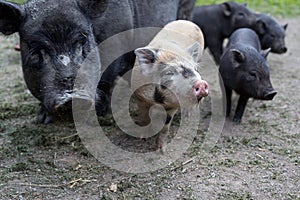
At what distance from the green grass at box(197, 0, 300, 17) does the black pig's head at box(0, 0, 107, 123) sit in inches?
227

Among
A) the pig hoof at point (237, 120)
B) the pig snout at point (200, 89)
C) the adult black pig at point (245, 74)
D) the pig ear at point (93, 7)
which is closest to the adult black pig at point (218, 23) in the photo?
the adult black pig at point (245, 74)

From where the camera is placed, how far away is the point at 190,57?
3631mm

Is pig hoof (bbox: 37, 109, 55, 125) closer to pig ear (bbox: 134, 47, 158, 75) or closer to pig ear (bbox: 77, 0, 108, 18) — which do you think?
pig ear (bbox: 77, 0, 108, 18)

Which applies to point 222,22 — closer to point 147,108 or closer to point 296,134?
point 296,134

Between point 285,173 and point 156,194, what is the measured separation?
1.00 metres

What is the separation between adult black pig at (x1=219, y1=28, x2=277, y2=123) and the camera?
171 inches

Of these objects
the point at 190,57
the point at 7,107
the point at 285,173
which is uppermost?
the point at 190,57

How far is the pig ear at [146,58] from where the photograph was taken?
3463 mm

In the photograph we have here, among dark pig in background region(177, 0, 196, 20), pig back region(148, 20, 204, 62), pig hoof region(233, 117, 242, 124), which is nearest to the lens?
pig back region(148, 20, 204, 62)

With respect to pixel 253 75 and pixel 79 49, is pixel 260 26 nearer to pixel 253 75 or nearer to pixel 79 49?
pixel 253 75

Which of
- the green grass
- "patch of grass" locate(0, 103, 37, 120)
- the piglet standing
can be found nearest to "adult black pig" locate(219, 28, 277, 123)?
the piglet standing

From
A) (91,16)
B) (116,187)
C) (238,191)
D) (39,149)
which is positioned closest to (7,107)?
(39,149)

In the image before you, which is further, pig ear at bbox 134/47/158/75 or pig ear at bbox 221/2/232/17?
pig ear at bbox 221/2/232/17

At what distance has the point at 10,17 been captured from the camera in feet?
11.9
